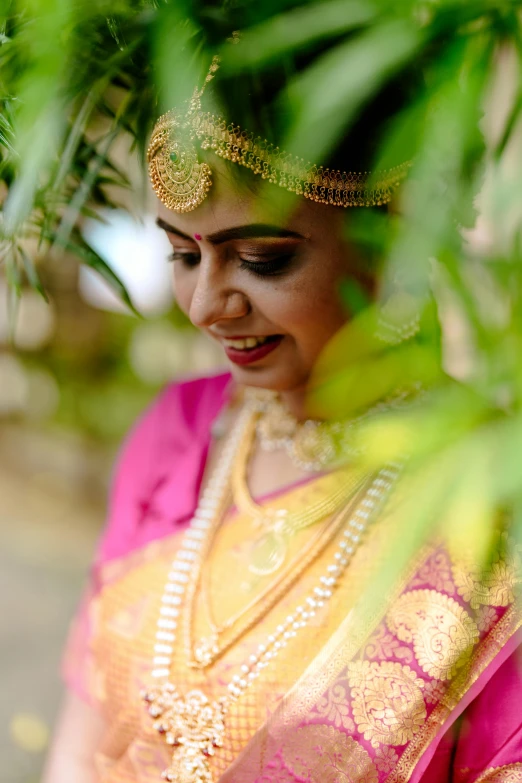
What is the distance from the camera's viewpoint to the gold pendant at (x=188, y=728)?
2.74 feet

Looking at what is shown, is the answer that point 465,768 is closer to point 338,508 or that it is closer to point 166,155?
point 338,508

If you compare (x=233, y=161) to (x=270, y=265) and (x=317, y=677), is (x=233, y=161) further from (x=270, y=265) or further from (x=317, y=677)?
(x=317, y=677)

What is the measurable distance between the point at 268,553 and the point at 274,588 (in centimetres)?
5

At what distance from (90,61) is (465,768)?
2.51 ft

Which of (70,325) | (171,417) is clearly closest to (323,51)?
(171,417)

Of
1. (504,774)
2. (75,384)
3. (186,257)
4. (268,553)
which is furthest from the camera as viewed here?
(75,384)


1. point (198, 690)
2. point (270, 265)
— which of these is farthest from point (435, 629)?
point (270, 265)

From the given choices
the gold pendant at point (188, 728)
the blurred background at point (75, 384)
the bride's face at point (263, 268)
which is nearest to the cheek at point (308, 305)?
the bride's face at point (263, 268)

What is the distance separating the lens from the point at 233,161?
2.30ft

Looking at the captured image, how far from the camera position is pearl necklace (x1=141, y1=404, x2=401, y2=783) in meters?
0.84

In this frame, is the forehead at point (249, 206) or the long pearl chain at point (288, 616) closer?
the forehead at point (249, 206)

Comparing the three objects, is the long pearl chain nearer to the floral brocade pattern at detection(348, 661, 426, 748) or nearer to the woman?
the woman

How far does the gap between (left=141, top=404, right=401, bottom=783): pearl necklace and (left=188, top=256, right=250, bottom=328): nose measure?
286mm

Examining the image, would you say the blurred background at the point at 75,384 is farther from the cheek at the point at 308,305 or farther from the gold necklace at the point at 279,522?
the cheek at the point at 308,305
